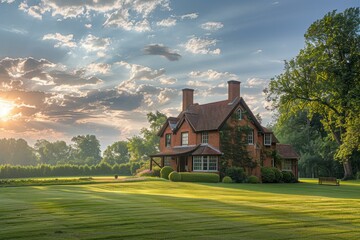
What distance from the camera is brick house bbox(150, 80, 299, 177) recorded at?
43344mm

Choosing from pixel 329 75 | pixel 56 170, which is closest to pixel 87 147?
pixel 56 170

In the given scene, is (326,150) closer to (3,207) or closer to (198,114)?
(198,114)

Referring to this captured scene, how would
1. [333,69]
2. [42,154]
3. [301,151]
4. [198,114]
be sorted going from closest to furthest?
[333,69] < [198,114] < [301,151] < [42,154]

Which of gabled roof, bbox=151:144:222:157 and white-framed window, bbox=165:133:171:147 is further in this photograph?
white-framed window, bbox=165:133:171:147

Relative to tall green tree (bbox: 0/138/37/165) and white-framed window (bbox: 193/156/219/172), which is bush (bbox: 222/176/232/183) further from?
tall green tree (bbox: 0/138/37/165)

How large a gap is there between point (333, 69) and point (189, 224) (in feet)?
99.1

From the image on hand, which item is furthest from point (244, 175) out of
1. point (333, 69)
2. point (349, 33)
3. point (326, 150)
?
point (326, 150)

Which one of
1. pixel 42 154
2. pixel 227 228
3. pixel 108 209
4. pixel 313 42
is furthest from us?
pixel 42 154

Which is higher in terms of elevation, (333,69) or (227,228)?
(333,69)

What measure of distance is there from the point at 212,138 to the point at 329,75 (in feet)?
47.1

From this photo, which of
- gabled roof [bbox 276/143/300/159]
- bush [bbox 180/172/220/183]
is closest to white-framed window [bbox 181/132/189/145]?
bush [bbox 180/172/220/183]

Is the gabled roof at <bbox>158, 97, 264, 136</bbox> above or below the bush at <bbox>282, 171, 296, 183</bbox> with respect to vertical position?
above

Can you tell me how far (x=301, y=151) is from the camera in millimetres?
69312

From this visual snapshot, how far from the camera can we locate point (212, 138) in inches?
1736
